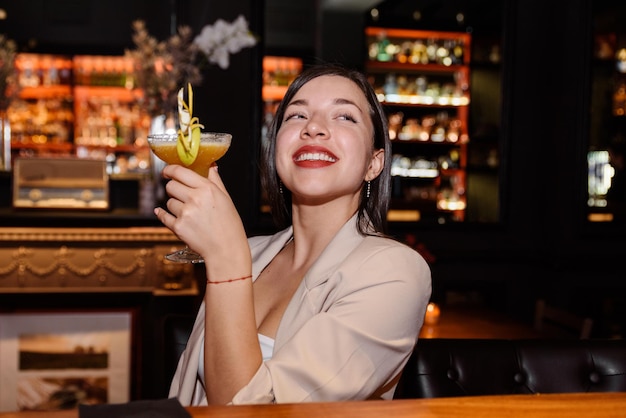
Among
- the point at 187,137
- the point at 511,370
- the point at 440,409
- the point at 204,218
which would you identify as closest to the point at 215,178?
the point at 187,137

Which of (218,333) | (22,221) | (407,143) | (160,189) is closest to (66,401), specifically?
(22,221)

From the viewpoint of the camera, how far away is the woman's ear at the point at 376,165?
1598 mm

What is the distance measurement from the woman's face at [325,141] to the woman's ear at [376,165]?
71 mm

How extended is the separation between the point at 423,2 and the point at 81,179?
10.1ft

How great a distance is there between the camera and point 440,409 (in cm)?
97

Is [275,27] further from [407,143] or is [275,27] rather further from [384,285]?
[384,285]

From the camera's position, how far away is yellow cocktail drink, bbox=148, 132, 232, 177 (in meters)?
1.36

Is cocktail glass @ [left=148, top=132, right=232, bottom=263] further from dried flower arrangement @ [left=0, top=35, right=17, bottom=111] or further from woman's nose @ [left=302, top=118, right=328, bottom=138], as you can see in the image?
dried flower arrangement @ [left=0, top=35, right=17, bottom=111]

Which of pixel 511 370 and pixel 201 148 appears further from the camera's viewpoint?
pixel 511 370

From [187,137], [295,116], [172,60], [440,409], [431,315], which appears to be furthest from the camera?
[172,60]

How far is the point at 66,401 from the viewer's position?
329 cm

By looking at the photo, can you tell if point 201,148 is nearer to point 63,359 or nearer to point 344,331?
point 344,331

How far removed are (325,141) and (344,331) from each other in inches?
15.8

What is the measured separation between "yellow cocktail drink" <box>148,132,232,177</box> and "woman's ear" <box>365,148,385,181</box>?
0.35 meters
